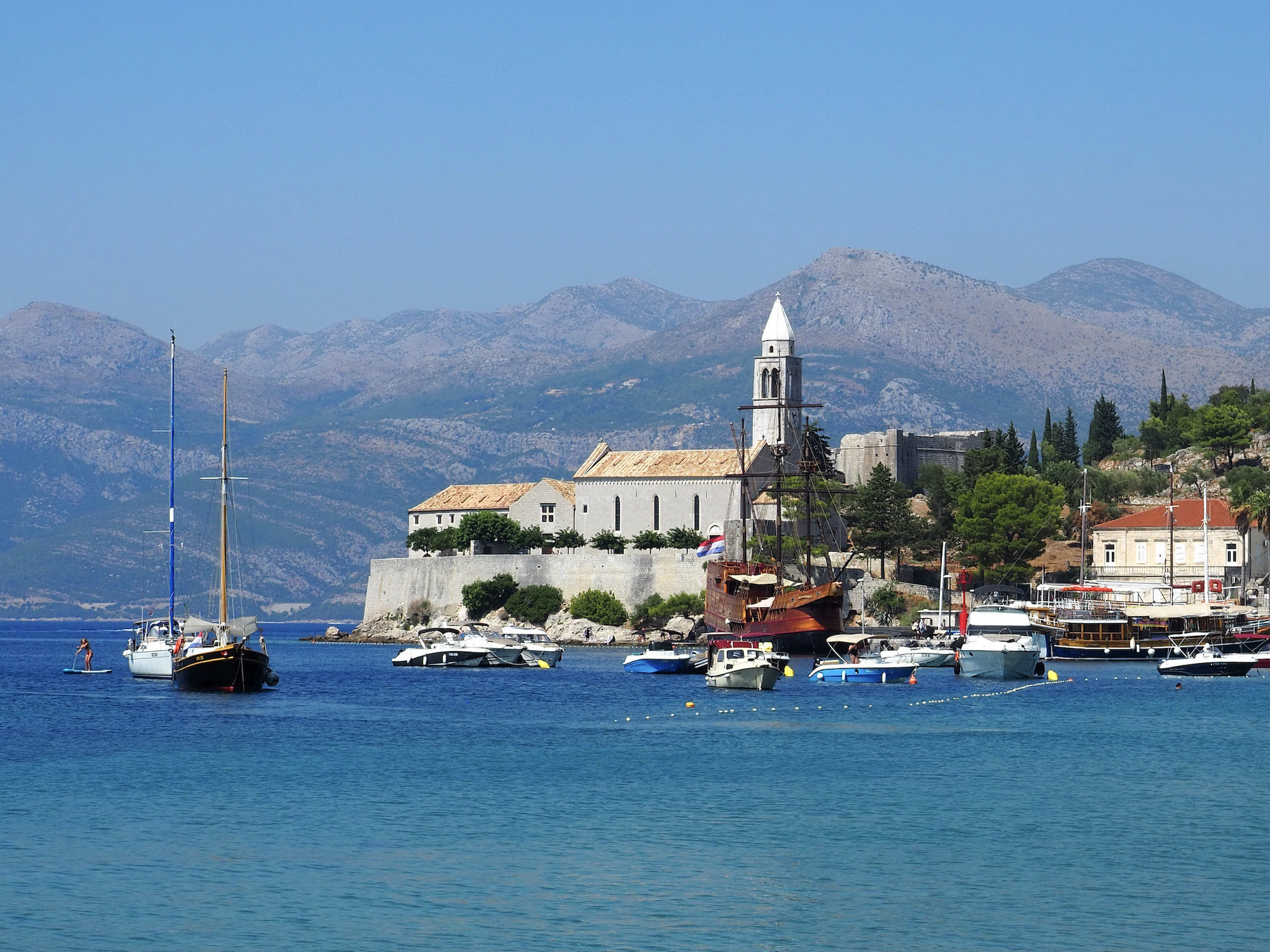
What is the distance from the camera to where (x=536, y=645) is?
90.1 meters

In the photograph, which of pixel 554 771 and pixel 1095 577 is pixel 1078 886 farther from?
pixel 1095 577

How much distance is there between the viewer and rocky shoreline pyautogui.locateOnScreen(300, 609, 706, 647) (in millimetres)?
102750

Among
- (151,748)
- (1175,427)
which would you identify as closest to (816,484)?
(1175,427)

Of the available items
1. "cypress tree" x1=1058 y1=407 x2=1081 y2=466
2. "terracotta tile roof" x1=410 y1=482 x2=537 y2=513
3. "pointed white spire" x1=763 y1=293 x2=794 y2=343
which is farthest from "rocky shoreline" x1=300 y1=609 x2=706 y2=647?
"cypress tree" x1=1058 y1=407 x2=1081 y2=466

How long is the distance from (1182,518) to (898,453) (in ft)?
121

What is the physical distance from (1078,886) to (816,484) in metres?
87.3

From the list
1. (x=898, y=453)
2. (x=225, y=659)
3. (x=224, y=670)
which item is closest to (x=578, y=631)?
(x=898, y=453)

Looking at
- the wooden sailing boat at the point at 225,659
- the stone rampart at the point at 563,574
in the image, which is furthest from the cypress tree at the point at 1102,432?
the wooden sailing boat at the point at 225,659

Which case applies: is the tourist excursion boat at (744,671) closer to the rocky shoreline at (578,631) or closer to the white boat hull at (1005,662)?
the white boat hull at (1005,662)

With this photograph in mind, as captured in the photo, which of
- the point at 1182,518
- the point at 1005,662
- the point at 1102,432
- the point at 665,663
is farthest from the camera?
the point at 1102,432

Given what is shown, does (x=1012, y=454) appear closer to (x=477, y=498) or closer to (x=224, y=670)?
(x=477, y=498)

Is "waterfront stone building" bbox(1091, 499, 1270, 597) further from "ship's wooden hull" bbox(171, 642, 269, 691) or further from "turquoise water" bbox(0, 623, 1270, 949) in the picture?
"ship's wooden hull" bbox(171, 642, 269, 691)

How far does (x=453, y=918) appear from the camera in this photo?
23.4 m

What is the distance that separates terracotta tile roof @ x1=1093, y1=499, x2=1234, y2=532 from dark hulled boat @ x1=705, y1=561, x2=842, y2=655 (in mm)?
21710
